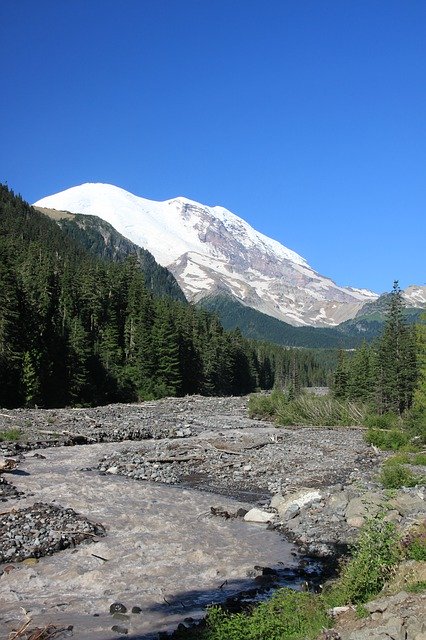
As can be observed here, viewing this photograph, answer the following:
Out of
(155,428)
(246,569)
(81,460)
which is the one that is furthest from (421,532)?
(155,428)

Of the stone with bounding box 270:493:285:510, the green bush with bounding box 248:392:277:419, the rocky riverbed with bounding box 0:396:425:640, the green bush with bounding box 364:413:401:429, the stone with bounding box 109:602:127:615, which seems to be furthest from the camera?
the green bush with bounding box 248:392:277:419

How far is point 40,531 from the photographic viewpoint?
15.8 metres

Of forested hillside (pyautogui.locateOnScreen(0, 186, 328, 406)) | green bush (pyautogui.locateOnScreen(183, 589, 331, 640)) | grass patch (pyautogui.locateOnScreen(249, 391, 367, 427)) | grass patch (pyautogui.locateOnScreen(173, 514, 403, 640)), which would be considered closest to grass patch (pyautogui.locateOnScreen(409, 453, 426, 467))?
grass patch (pyautogui.locateOnScreen(249, 391, 367, 427))

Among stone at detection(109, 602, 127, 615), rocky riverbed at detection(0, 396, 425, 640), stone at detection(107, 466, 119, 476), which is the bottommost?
stone at detection(107, 466, 119, 476)

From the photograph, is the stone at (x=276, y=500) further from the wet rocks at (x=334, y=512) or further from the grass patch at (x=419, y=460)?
the grass patch at (x=419, y=460)

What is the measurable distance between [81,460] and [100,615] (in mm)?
18014

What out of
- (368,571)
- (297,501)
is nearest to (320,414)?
(297,501)

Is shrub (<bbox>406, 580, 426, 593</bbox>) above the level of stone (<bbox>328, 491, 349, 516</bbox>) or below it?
above

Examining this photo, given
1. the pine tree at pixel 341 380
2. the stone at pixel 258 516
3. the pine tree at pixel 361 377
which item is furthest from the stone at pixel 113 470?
the pine tree at pixel 341 380

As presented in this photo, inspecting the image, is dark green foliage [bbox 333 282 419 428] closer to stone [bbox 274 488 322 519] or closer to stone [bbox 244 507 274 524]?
stone [bbox 274 488 322 519]

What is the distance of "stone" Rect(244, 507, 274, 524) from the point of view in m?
19.0

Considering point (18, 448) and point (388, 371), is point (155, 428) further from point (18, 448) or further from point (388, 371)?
point (388, 371)

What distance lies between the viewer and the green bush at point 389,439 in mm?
36603

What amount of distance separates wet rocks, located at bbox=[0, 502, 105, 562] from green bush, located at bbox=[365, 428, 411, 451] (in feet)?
81.2
